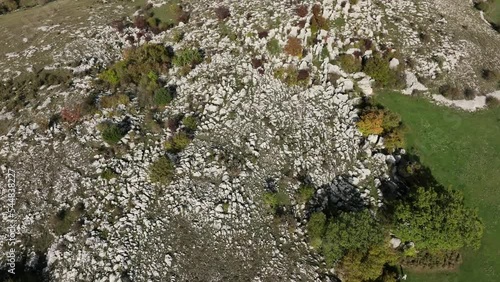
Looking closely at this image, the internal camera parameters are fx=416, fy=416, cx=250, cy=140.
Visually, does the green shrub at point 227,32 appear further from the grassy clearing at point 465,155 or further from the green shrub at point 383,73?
the grassy clearing at point 465,155

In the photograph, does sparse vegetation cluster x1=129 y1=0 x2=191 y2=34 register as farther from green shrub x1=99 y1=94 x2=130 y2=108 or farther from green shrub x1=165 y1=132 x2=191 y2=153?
green shrub x1=165 y1=132 x2=191 y2=153

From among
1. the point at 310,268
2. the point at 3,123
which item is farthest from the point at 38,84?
the point at 310,268

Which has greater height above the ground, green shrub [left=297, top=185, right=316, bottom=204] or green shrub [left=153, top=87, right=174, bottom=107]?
green shrub [left=153, top=87, right=174, bottom=107]

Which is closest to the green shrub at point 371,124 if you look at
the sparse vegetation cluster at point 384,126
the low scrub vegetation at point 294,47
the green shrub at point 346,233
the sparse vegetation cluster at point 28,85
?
the sparse vegetation cluster at point 384,126

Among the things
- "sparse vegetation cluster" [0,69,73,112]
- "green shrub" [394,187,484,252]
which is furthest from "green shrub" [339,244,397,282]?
"sparse vegetation cluster" [0,69,73,112]

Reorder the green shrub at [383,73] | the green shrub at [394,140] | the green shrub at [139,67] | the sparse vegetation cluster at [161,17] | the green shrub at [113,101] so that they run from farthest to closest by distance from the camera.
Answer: the sparse vegetation cluster at [161,17]
the green shrub at [139,67]
the green shrub at [383,73]
the green shrub at [113,101]
the green shrub at [394,140]

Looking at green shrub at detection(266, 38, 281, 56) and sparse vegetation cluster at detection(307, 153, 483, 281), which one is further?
green shrub at detection(266, 38, 281, 56)

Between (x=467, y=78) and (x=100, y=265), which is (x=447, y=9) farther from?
(x=100, y=265)
